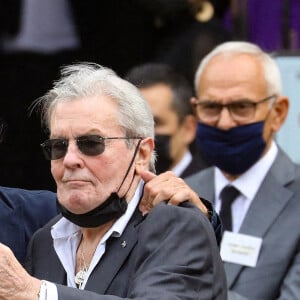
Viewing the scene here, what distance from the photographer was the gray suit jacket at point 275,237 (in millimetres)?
5047

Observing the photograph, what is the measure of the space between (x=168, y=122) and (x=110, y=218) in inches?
128

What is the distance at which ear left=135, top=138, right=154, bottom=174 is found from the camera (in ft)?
13.0

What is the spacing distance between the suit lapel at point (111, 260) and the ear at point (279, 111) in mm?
2086

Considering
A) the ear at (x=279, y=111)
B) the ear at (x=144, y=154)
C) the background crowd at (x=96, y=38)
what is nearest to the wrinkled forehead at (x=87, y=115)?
the ear at (x=144, y=154)

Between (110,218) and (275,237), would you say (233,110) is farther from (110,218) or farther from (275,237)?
(110,218)

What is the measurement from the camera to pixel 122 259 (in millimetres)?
3752

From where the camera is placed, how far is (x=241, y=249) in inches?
205

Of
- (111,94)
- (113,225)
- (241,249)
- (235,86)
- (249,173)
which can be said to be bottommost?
(241,249)

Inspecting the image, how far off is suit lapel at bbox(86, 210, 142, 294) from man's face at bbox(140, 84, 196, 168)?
10.3ft

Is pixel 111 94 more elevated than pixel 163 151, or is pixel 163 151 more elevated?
pixel 111 94

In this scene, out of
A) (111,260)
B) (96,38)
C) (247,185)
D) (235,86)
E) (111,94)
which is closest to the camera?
(111,260)

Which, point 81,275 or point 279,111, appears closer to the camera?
point 81,275

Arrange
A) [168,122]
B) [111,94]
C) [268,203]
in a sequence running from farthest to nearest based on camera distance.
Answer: [168,122] < [268,203] < [111,94]

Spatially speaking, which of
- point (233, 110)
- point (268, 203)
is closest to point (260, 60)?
point (233, 110)
